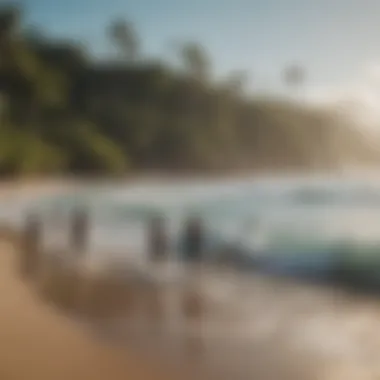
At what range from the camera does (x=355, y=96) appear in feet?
3.26

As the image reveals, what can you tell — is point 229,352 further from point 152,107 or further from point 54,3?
point 54,3

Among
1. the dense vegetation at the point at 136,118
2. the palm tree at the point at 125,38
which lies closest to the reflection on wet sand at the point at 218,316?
the dense vegetation at the point at 136,118

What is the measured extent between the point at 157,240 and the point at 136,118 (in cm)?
19

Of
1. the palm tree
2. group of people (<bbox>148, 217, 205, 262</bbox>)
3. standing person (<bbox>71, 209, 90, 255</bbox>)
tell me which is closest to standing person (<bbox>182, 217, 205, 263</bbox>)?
group of people (<bbox>148, 217, 205, 262</bbox>)

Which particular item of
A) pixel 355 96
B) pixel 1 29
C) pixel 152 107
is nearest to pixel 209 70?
pixel 152 107

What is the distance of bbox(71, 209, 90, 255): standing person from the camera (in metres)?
0.99

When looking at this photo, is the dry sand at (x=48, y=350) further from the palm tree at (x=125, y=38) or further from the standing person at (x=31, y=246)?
the palm tree at (x=125, y=38)

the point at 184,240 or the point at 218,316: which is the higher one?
the point at 184,240

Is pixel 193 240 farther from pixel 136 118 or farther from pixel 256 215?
pixel 136 118

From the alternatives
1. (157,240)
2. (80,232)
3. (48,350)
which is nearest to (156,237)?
(157,240)

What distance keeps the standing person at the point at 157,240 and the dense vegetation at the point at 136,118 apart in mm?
88

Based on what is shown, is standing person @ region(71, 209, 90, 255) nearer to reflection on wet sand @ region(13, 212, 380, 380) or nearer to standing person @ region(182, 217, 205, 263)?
reflection on wet sand @ region(13, 212, 380, 380)

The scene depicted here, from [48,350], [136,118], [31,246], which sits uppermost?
[136,118]

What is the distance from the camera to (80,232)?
995mm
